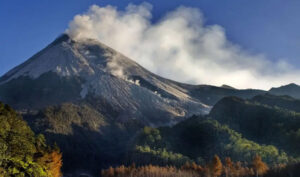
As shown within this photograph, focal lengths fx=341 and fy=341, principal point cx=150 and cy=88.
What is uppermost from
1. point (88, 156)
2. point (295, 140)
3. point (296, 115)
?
point (296, 115)

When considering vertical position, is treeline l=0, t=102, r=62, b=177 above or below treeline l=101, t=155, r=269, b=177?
above

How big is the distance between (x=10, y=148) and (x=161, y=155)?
77294 millimetres

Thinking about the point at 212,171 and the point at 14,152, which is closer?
the point at 14,152

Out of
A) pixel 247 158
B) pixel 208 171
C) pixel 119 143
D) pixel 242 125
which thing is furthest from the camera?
pixel 119 143

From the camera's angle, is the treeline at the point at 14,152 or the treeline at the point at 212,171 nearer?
the treeline at the point at 14,152

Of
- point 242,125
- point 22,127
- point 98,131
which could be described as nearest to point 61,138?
point 98,131

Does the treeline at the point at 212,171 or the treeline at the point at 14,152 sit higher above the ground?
the treeline at the point at 14,152

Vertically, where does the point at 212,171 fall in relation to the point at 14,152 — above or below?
below

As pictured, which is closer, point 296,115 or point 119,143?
point 296,115

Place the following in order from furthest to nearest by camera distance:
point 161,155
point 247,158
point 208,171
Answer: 1. point 161,155
2. point 247,158
3. point 208,171

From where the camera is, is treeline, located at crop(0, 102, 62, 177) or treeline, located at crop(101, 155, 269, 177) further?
treeline, located at crop(101, 155, 269, 177)

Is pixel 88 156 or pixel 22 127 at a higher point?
pixel 22 127

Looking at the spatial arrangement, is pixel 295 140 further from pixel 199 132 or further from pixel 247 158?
pixel 199 132

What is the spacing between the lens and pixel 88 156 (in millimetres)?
170375
